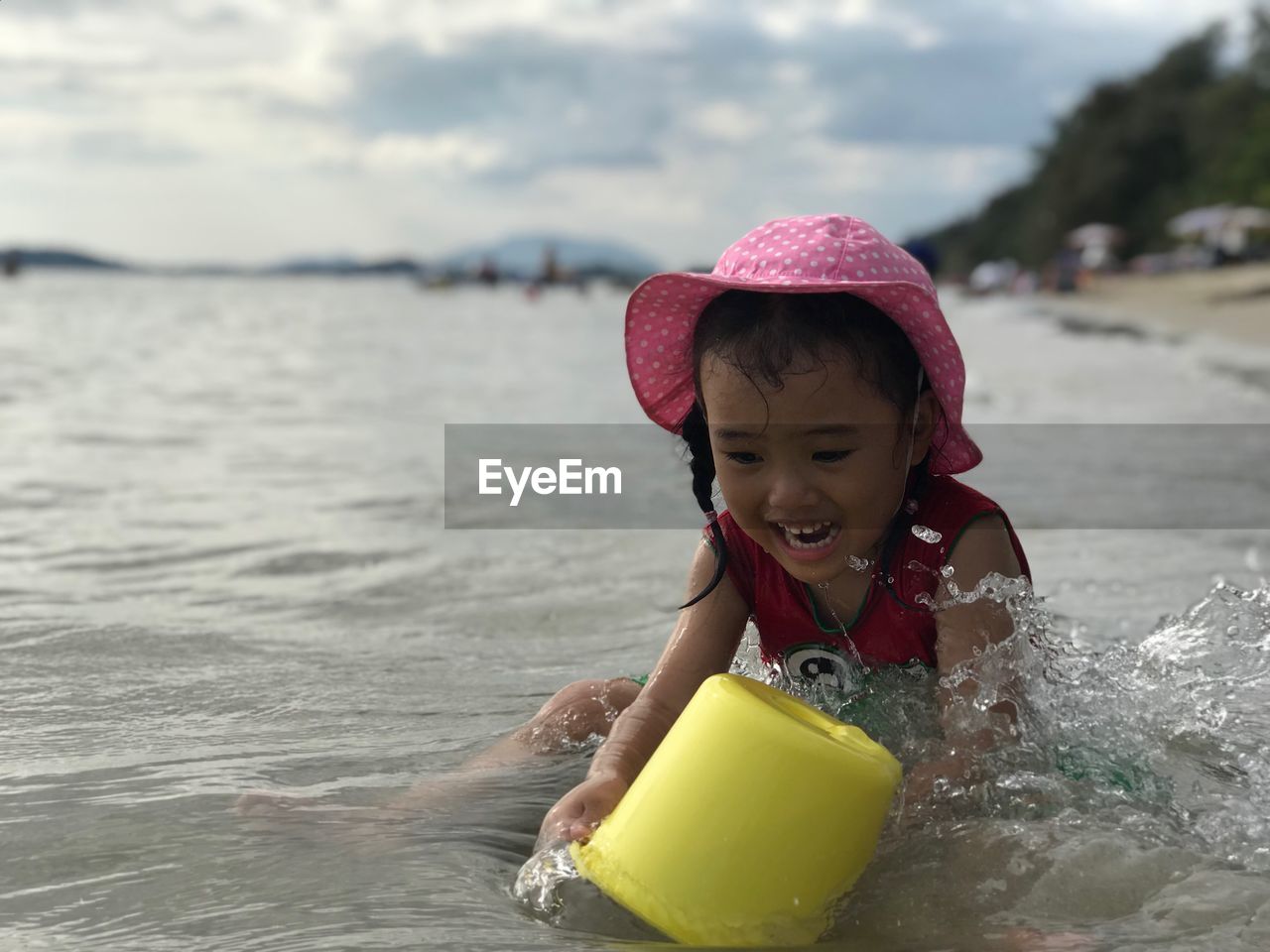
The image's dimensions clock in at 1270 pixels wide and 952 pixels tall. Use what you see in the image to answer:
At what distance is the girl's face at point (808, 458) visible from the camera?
221cm

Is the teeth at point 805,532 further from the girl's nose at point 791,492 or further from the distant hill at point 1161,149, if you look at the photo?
the distant hill at point 1161,149

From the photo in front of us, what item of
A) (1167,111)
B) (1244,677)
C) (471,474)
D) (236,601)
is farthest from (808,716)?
(1167,111)

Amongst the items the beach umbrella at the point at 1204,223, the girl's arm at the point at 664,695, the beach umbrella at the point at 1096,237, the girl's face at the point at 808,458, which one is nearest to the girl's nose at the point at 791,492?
the girl's face at the point at 808,458

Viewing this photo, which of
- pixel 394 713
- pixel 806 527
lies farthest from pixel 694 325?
pixel 394 713

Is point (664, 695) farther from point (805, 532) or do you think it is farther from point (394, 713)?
point (394, 713)

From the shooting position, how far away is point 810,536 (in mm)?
2326

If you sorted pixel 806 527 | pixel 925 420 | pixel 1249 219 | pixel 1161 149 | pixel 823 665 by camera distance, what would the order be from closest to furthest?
1. pixel 806 527
2. pixel 925 420
3. pixel 823 665
4. pixel 1249 219
5. pixel 1161 149

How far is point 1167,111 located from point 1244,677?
56.3 meters

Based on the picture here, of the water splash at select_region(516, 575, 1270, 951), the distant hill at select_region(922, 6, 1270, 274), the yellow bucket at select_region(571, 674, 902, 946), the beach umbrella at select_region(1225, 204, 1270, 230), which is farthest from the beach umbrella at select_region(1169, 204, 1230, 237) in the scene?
the yellow bucket at select_region(571, 674, 902, 946)

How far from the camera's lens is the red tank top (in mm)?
2475

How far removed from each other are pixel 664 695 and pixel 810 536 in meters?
0.40

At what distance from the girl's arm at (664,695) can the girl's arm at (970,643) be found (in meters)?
0.39

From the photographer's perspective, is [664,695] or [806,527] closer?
[806,527]

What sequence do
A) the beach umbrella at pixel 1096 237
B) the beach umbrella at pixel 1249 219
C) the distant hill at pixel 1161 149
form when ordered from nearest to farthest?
the beach umbrella at pixel 1249 219, the distant hill at pixel 1161 149, the beach umbrella at pixel 1096 237
